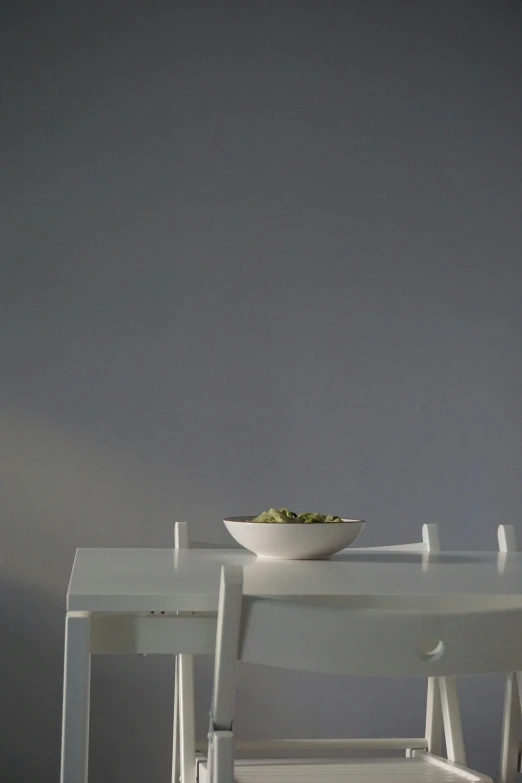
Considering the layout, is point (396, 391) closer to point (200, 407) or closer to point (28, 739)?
point (200, 407)

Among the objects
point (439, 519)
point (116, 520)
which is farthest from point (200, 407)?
point (439, 519)

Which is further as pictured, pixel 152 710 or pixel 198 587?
pixel 152 710

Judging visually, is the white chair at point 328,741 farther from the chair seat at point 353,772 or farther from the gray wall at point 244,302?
the gray wall at point 244,302

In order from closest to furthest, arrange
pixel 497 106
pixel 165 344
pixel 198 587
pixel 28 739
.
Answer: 1. pixel 198 587
2. pixel 28 739
3. pixel 165 344
4. pixel 497 106

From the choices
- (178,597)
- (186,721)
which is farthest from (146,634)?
(186,721)

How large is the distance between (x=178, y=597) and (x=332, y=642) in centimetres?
24

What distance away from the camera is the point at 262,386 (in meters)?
2.88

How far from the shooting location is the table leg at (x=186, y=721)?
1.77 m

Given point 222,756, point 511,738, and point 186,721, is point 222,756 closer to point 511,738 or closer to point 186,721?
point 186,721

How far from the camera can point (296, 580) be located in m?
1.40

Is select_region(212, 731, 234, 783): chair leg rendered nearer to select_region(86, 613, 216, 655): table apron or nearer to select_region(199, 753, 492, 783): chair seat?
select_region(86, 613, 216, 655): table apron

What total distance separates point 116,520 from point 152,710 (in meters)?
0.55

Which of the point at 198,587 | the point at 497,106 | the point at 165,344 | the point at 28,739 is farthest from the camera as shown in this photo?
the point at 497,106

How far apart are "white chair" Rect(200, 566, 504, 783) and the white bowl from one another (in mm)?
631
